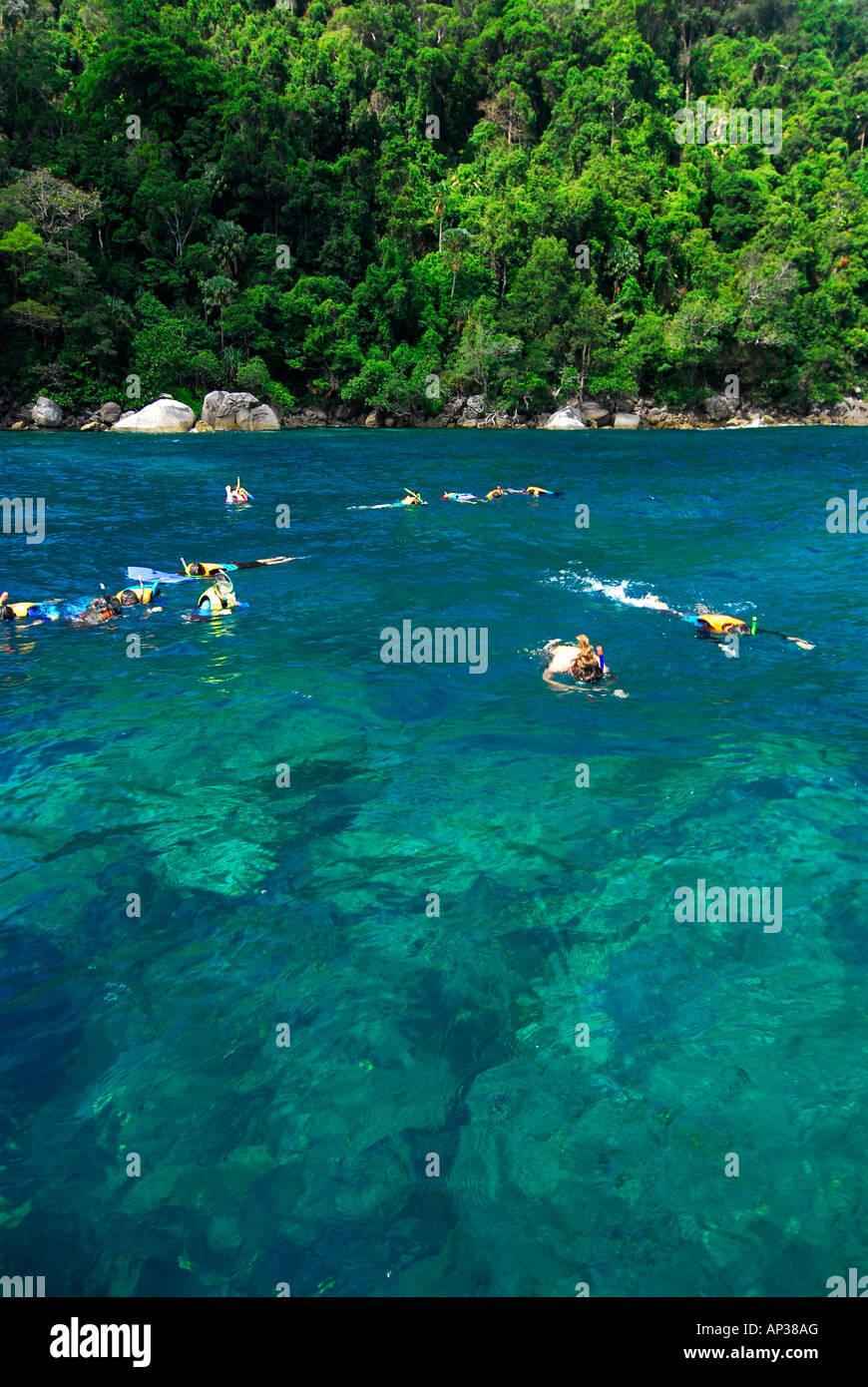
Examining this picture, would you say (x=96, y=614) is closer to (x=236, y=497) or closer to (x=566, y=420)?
(x=236, y=497)

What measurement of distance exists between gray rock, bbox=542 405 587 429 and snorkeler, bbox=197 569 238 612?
1981 inches

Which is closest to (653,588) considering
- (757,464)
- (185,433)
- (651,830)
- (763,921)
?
(651,830)

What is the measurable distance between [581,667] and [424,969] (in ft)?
23.7

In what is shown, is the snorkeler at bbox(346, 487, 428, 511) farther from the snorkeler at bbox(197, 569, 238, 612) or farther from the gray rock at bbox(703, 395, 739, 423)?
the gray rock at bbox(703, 395, 739, 423)

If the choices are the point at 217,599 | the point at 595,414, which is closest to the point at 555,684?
the point at 217,599

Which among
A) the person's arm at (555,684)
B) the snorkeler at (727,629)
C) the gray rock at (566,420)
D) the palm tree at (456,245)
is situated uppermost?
the palm tree at (456,245)

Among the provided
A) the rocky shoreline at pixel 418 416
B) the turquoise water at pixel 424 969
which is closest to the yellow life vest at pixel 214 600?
the turquoise water at pixel 424 969

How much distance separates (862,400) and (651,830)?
76.9 meters

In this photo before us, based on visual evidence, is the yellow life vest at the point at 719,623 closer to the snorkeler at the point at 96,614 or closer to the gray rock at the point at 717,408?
the snorkeler at the point at 96,614

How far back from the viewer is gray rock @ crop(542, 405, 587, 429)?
6281 cm

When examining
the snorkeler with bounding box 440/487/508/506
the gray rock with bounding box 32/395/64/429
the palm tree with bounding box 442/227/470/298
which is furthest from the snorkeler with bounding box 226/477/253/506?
the palm tree with bounding box 442/227/470/298

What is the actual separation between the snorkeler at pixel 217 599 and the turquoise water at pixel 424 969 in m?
1.14

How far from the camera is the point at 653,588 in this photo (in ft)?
62.0

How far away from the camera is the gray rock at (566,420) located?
206 ft
